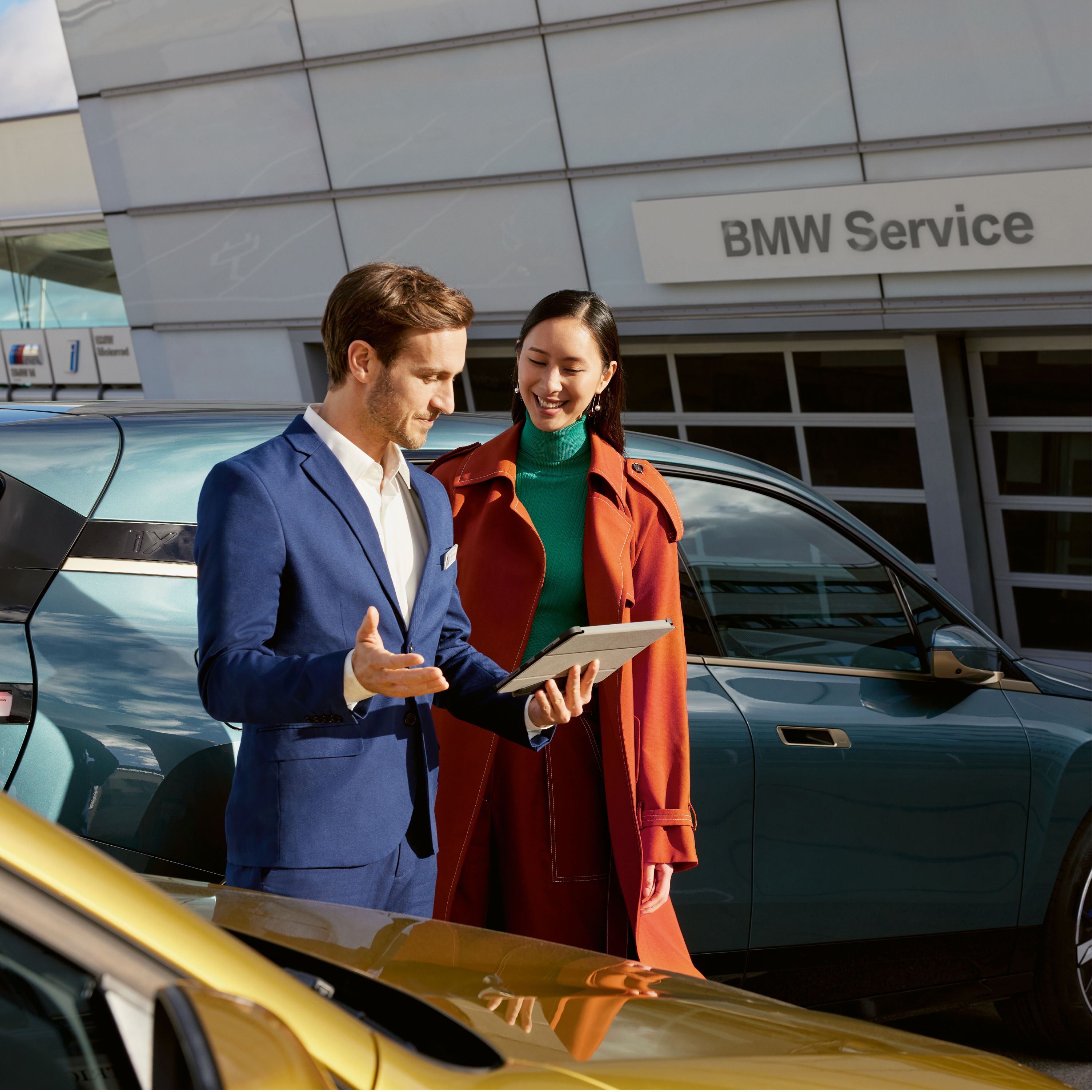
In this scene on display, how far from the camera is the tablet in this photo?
76.5 inches

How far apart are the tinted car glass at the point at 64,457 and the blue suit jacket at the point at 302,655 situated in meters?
0.60

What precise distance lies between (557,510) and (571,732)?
493 mm

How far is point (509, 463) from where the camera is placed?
264 cm

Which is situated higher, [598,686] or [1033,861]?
[598,686]

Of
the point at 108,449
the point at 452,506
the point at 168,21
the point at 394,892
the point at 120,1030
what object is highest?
the point at 168,21

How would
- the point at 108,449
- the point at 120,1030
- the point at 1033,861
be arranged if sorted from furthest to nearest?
the point at 1033,861 → the point at 108,449 → the point at 120,1030

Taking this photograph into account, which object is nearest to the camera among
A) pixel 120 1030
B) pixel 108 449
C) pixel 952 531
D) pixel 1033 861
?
pixel 120 1030

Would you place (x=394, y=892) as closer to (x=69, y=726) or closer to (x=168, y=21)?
(x=69, y=726)

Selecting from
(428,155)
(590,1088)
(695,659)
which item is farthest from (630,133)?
(590,1088)

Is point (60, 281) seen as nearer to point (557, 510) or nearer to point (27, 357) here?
point (27, 357)

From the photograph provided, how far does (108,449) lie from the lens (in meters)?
2.50

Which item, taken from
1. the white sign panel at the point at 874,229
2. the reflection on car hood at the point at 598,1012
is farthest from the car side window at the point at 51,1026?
the white sign panel at the point at 874,229

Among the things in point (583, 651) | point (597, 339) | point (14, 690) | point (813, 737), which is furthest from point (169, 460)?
point (813, 737)

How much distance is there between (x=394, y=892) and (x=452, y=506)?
896 mm
